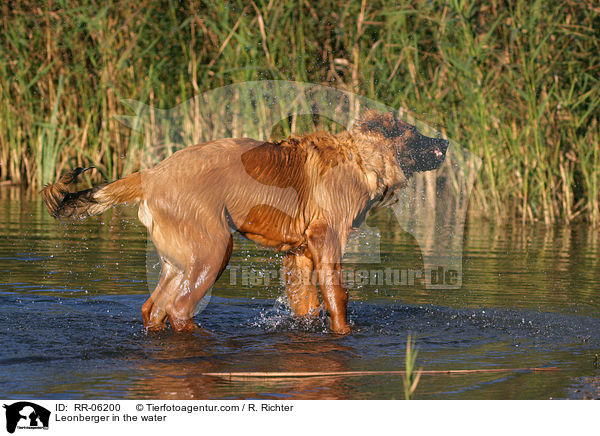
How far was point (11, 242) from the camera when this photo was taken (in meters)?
8.85

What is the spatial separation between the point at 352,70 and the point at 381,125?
5.08 metres

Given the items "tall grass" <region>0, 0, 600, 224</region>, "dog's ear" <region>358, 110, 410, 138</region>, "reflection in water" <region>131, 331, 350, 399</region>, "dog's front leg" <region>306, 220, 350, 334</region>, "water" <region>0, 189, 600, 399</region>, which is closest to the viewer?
"reflection in water" <region>131, 331, 350, 399</region>

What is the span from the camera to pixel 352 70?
36.2ft

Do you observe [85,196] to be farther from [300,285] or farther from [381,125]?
[381,125]

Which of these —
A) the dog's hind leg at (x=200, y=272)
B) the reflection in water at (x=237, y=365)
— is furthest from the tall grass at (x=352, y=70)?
the reflection in water at (x=237, y=365)

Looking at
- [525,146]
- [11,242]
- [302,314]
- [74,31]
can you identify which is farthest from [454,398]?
[74,31]

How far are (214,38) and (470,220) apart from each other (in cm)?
400

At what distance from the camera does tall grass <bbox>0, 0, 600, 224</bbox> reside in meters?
10.2

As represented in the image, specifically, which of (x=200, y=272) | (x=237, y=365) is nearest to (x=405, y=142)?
(x=200, y=272)
